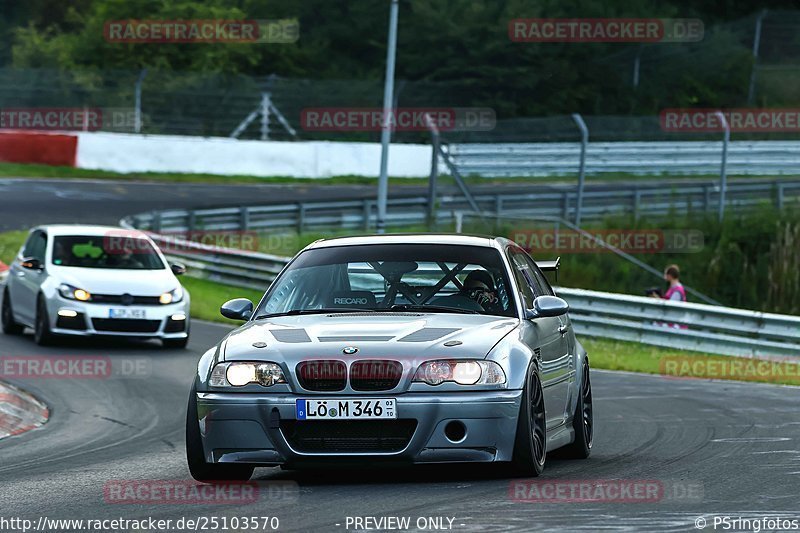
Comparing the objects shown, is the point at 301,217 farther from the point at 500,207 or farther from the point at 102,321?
the point at 102,321

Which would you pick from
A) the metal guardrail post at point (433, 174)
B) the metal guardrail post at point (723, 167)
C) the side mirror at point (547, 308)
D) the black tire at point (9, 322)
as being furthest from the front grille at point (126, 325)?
the metal guardrail post at point (723, 167)

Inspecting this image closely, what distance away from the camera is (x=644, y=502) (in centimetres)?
763

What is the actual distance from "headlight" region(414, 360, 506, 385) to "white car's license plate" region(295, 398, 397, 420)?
0.71 ft

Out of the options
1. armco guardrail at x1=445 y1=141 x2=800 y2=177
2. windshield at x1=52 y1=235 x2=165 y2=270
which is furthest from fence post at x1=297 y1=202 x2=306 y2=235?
windshield at x1=52 y1=235 x2=165 y2=270

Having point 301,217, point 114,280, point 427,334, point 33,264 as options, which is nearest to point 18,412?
point 114,280

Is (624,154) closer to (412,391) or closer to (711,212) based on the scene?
(711,212)

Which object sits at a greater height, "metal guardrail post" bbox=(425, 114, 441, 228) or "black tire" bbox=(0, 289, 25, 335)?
"metal guardrail post" bbox=(425, 114, 441, 228)

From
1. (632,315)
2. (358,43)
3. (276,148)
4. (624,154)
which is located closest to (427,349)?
(632,315)

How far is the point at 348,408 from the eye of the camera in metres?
8.10

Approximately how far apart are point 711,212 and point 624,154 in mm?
3433

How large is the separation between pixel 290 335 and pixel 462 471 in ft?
4.27

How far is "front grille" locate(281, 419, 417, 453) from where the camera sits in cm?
814

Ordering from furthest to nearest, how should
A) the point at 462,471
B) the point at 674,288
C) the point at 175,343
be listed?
the point at 674,288 < the point at 175,343 < the point at 462,471
